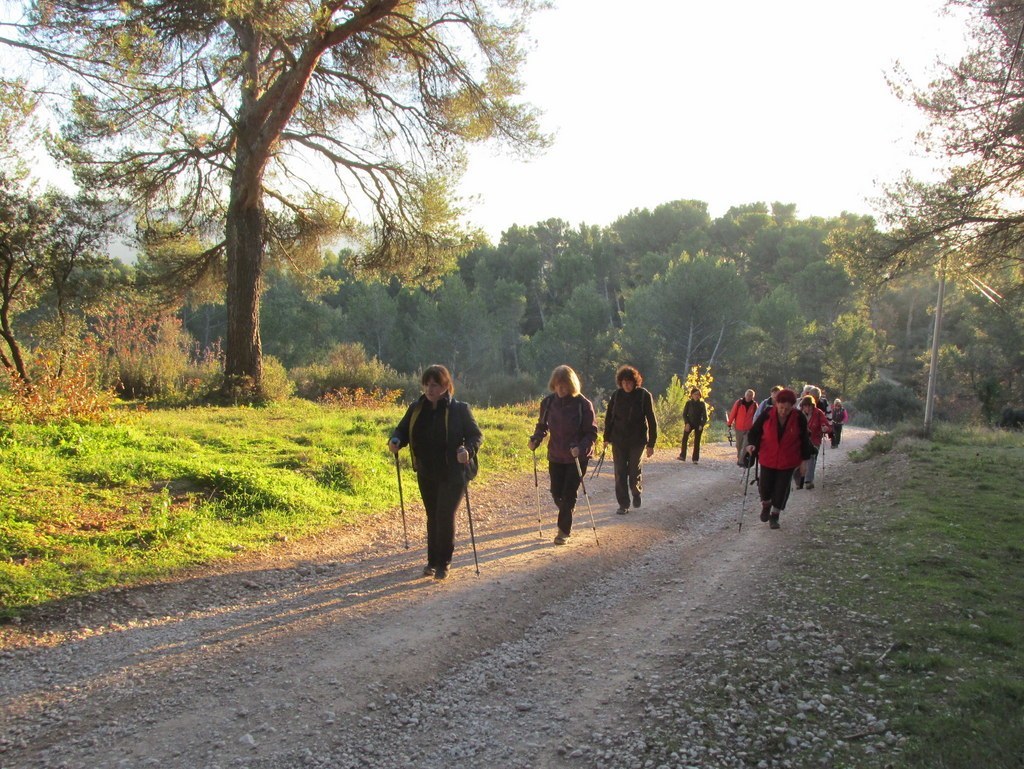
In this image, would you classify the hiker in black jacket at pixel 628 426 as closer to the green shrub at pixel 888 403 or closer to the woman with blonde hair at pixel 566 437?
the woman with blonde hair at pixel 566 437

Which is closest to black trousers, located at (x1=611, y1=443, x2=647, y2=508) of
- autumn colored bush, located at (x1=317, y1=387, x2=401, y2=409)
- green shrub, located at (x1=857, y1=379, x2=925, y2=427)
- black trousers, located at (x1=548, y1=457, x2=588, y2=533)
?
black trousers, located at (x1=548, y1=457, x2=588, y2=533)

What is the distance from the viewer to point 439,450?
6230mm

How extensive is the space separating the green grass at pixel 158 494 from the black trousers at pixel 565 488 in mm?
2456

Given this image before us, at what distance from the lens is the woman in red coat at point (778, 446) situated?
28.3 ft

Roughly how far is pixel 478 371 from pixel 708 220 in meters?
27.4

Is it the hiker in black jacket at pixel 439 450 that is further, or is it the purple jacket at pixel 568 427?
the purple jacket at pixel 568 427

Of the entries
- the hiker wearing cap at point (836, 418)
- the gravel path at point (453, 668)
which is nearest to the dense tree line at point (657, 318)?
the hiker wearing cap at point (836, 418)

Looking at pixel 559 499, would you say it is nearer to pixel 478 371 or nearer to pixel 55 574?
pixel 55 574

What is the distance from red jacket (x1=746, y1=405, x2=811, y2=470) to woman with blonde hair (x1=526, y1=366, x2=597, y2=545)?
239cm

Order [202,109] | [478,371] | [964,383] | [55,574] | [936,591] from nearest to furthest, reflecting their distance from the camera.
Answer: [55,574] → [936,591] → [202,109] → [964,383] → [478,371]

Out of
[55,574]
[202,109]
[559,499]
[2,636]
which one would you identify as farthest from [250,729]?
[202,109]

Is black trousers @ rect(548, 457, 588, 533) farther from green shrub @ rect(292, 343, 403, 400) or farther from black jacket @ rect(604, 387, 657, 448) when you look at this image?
green shrub @ rect(292, 343, 403, 400)

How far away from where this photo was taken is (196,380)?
16.5m

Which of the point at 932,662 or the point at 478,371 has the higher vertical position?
the point at 478,371
